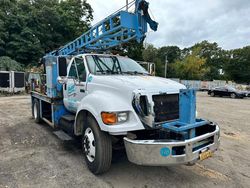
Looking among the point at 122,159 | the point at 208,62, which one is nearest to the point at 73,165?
the point at 122,159

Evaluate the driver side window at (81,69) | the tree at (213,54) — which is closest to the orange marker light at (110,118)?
the driver side window at (81,69)

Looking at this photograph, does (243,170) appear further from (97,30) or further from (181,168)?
(97,30)

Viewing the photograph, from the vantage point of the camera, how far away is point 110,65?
15.9 ft

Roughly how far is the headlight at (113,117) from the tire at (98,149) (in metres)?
0.32

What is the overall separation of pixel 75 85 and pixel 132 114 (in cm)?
199

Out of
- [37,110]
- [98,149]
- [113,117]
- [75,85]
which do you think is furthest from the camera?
[37,110]

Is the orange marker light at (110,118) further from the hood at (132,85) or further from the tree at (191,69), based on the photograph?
the tree at (191,69)

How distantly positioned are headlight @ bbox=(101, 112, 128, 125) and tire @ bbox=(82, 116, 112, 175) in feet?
1.03

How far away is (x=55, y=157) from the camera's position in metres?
4.60

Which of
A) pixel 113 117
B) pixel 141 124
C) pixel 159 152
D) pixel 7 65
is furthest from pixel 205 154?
pixel 7 65

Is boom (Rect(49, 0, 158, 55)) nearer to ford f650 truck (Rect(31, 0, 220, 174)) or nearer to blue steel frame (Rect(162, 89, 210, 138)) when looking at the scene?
ford f650 truck (Rect(31, 0, 220, 174))

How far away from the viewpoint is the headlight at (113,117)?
3.39 metres

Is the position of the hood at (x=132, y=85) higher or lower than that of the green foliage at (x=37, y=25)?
lower

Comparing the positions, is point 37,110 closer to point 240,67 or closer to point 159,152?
point 159,152
